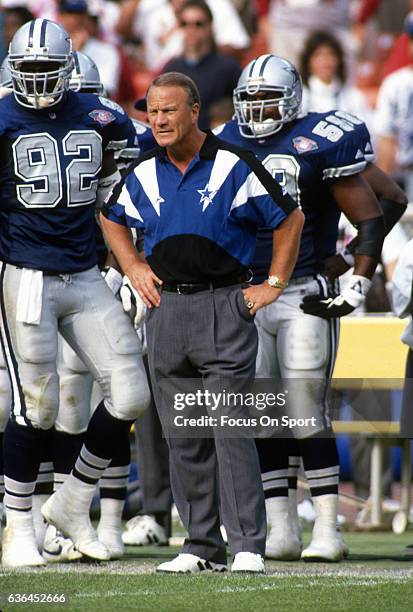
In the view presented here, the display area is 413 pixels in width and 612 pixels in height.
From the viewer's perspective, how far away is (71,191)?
247 inches

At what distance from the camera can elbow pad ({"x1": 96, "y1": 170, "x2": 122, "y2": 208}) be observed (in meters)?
6.57

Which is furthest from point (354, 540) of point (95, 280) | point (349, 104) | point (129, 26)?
point (129, 26)

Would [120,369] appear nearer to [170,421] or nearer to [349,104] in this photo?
[170,421]

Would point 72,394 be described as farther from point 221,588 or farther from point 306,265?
point 221,588

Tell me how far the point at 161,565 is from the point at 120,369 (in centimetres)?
82

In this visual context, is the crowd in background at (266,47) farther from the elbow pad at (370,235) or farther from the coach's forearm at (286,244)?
the coach's forearm at (286,244)

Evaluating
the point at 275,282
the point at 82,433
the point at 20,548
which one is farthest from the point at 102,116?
the point at 20,548

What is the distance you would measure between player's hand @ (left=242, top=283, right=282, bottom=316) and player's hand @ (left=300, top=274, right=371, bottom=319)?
2.87ft

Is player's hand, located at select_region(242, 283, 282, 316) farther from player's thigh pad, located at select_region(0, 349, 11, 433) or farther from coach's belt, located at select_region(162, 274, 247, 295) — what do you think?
player's thigh pad, located at select_region(0, 349, 11, 433)

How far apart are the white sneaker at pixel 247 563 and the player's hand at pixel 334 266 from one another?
5.33 ft

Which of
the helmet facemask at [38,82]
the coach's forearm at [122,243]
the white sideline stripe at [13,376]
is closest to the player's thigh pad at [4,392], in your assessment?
the white sideline stripe at [13,376]

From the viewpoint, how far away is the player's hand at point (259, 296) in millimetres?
5801

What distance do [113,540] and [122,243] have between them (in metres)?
1.45

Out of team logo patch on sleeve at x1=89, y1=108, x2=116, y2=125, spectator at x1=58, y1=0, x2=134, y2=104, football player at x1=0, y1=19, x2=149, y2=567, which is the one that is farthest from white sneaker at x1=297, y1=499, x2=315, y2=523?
spectator at x1=58, y1=0, x2=134, y2=104
